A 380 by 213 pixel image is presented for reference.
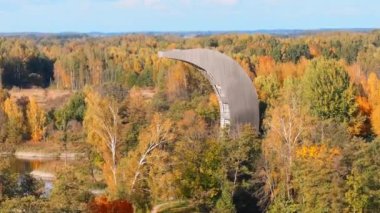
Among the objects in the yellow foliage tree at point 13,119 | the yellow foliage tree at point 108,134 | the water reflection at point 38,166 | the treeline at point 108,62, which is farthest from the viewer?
the treeline at point 108,62

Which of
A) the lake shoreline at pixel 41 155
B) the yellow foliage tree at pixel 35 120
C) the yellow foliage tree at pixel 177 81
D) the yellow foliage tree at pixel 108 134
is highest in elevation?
the yellow foliage tree at pixel 108 134

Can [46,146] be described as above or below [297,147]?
below

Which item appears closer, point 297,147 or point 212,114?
point 297,147

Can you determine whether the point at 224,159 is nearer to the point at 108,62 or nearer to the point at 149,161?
the point at 149,161

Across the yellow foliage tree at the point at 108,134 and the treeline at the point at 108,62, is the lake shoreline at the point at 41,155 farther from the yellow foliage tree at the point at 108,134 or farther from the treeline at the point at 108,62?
the treeline at the point at 108,62

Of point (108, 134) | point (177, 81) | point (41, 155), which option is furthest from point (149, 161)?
point (177, 81)

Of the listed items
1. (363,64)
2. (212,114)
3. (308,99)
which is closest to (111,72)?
(363,64)

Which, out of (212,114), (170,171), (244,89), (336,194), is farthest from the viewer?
(212,114)

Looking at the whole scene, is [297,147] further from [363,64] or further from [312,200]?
[363,64]

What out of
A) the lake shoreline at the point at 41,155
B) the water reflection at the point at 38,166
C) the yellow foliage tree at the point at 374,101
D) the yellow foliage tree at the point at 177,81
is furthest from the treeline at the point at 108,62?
the yellow foliage tree at the point at 374,101
